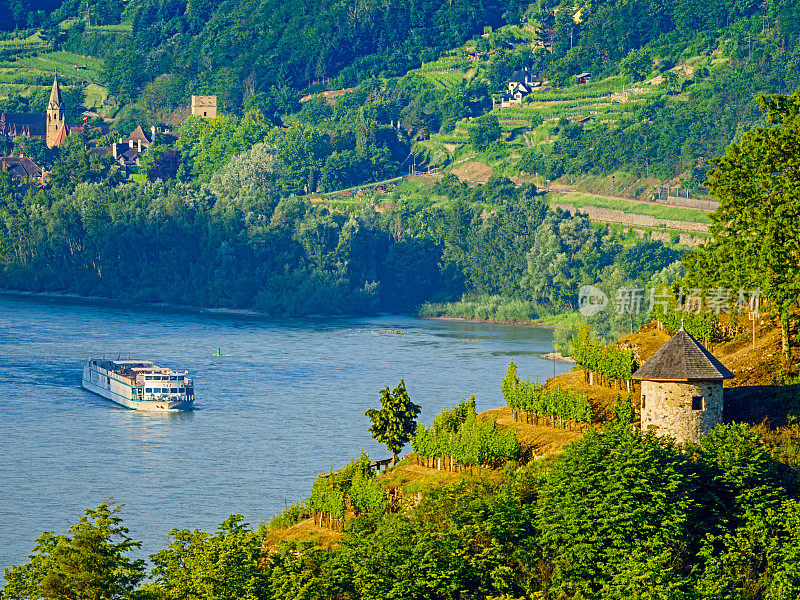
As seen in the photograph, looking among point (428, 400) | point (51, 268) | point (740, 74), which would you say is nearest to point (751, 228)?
point (428, 400)

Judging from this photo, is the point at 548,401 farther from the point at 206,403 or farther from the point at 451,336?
the point at 451,336

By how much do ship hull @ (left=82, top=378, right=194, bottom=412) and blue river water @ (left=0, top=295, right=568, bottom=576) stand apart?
70cm

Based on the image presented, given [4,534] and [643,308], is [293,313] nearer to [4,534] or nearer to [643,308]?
[643,308]

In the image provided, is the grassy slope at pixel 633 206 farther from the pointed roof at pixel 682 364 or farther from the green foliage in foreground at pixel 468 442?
the pointed roof at pixel 682 364

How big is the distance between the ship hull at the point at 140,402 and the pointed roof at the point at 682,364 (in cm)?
4959

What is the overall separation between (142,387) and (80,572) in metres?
52.9

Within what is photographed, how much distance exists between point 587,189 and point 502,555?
134 metres

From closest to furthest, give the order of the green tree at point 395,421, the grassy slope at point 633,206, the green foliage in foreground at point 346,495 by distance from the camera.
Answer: the green foliage in foreground at point 346,495, the green tree at point 395,421, the grassy slope at point 633,206

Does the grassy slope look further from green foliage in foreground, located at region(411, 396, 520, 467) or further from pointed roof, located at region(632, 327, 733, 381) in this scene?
pointed roof, located at region(632, 327, 733, 381)

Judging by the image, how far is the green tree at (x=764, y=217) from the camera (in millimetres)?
46719

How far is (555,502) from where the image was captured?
4056 cm

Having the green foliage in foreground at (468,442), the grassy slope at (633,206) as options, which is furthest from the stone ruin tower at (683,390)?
the grassy slope at (633,206)

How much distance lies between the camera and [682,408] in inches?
1677

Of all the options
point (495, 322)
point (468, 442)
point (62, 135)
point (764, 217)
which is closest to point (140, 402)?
point (468, 442)
